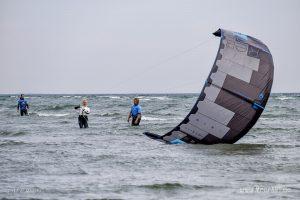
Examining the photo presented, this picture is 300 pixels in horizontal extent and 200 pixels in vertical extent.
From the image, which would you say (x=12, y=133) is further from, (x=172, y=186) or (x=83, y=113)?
(x=172, y=186)

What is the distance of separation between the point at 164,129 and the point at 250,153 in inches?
334

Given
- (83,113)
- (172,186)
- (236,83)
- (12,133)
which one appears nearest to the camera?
(172,186)

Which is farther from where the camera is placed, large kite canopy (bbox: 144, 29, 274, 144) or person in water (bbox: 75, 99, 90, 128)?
person in water (bbox: 75, 99, 90, 128)

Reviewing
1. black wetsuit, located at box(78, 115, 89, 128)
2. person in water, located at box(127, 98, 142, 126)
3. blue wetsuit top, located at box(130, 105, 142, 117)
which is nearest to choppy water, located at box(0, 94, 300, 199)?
person in water, located at box(127, 98, 142, 126)

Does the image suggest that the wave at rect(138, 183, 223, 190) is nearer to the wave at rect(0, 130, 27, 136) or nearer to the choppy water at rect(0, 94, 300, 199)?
the choppy water at rect(0, 94, 300, 199)

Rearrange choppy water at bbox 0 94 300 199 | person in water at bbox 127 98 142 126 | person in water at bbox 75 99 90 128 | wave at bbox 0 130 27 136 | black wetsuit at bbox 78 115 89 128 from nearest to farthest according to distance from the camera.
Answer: choppy water at bbox 0 94 300 199 < wave at bbox 0 130 27 136 < person in water at bbox 75 99 90 128 < person in water at bbox 127 98 142 126 < black wetsuit at bbox 78 115 89 128

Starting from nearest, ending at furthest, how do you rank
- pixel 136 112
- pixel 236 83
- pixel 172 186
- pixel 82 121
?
pixel 172 186 < pixel 236 83 < pixel 136 112 < pixel 82 121

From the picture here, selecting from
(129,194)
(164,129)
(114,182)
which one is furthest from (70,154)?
(164,129)

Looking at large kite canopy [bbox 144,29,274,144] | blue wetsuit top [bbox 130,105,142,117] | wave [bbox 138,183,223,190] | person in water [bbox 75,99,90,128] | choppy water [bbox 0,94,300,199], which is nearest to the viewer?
choppy water [bbox 0,94,300,199]

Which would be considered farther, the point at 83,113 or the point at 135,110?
the point at 135,110

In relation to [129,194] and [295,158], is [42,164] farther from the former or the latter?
[295,158]

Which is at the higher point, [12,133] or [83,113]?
[83,113]

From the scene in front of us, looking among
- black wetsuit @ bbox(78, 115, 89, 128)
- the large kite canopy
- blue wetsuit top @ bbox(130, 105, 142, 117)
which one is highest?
the large kite canopy

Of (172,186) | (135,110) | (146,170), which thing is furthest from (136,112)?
(172,186)
